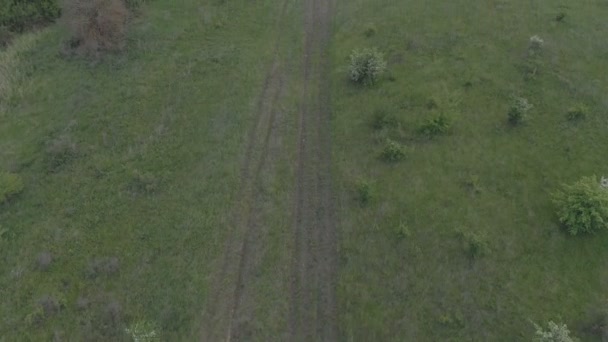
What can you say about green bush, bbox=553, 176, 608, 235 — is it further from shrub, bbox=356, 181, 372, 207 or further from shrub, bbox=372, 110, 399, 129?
shrub, bbox=372, 110, 399, 129

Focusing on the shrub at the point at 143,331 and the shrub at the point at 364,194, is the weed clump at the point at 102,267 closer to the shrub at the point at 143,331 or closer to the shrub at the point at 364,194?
the shrub at the point at 143,331

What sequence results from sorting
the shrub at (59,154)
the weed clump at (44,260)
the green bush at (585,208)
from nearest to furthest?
the green bush at (585,208)
the weed clump at (44,260)
the shrub at (59,154)

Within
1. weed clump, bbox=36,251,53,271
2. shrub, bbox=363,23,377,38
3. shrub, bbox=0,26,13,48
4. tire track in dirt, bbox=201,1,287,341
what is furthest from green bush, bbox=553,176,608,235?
shrub, bbox=0,26,13,48

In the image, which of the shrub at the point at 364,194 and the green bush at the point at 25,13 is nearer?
the shrub at the point at 364,194

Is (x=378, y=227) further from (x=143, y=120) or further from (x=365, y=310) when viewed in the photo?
(x=143, y=120)

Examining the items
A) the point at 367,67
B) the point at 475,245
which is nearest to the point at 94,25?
the point at 367,67

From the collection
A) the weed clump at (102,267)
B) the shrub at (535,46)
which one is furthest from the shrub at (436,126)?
the weed clump at (102,267)

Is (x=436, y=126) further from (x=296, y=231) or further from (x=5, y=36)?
(x=5, y=36)
